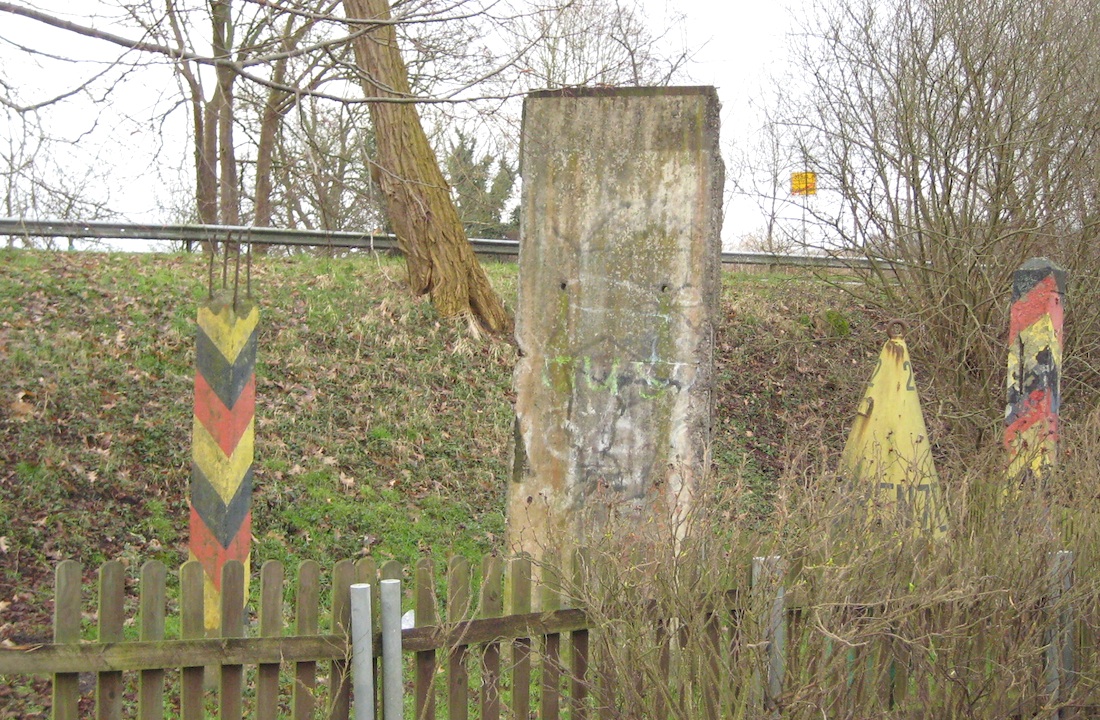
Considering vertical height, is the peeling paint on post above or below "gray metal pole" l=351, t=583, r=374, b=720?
above

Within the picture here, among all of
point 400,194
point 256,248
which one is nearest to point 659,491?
point 400,194

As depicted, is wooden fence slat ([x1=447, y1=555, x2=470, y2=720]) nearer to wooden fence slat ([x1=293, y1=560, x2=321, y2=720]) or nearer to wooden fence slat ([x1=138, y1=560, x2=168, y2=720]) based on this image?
wooden fence slat ([x1=293, y1=560, x2=321, y2=720])

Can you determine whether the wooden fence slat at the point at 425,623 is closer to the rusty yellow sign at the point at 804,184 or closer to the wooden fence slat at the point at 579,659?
the wooden fence slat at the point at 579,659

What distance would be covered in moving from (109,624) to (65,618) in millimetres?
122

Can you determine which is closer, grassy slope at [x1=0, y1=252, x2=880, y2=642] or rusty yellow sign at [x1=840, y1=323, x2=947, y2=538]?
rusty yellow sign at [x1=840, y1=323, x2=947, y2=538]

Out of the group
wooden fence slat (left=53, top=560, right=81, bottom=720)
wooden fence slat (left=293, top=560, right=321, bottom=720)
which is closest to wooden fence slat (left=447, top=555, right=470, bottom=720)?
wooden fence slat (left=293, top=560, right=321, bottom=720)

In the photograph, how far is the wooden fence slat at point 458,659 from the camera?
11.7ft

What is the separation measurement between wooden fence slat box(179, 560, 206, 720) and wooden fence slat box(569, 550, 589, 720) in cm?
118

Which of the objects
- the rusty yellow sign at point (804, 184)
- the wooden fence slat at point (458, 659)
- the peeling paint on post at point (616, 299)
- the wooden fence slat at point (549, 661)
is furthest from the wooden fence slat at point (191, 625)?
the rusty yellow sign at point (804, 184)

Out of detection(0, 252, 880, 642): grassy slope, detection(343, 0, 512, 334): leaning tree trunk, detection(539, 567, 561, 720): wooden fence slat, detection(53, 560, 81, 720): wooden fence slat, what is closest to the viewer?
detection(53, 560, 81, 720): wooden fence slat

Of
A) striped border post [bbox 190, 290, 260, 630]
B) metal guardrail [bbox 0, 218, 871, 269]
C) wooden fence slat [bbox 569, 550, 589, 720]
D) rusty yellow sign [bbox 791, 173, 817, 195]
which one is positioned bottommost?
A: wooden fence slat [bbox 569, 550, 589, 720]

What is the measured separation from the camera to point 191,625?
3.25 m

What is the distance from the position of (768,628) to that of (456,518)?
4.85 m

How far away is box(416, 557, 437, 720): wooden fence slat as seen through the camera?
3.54 m
